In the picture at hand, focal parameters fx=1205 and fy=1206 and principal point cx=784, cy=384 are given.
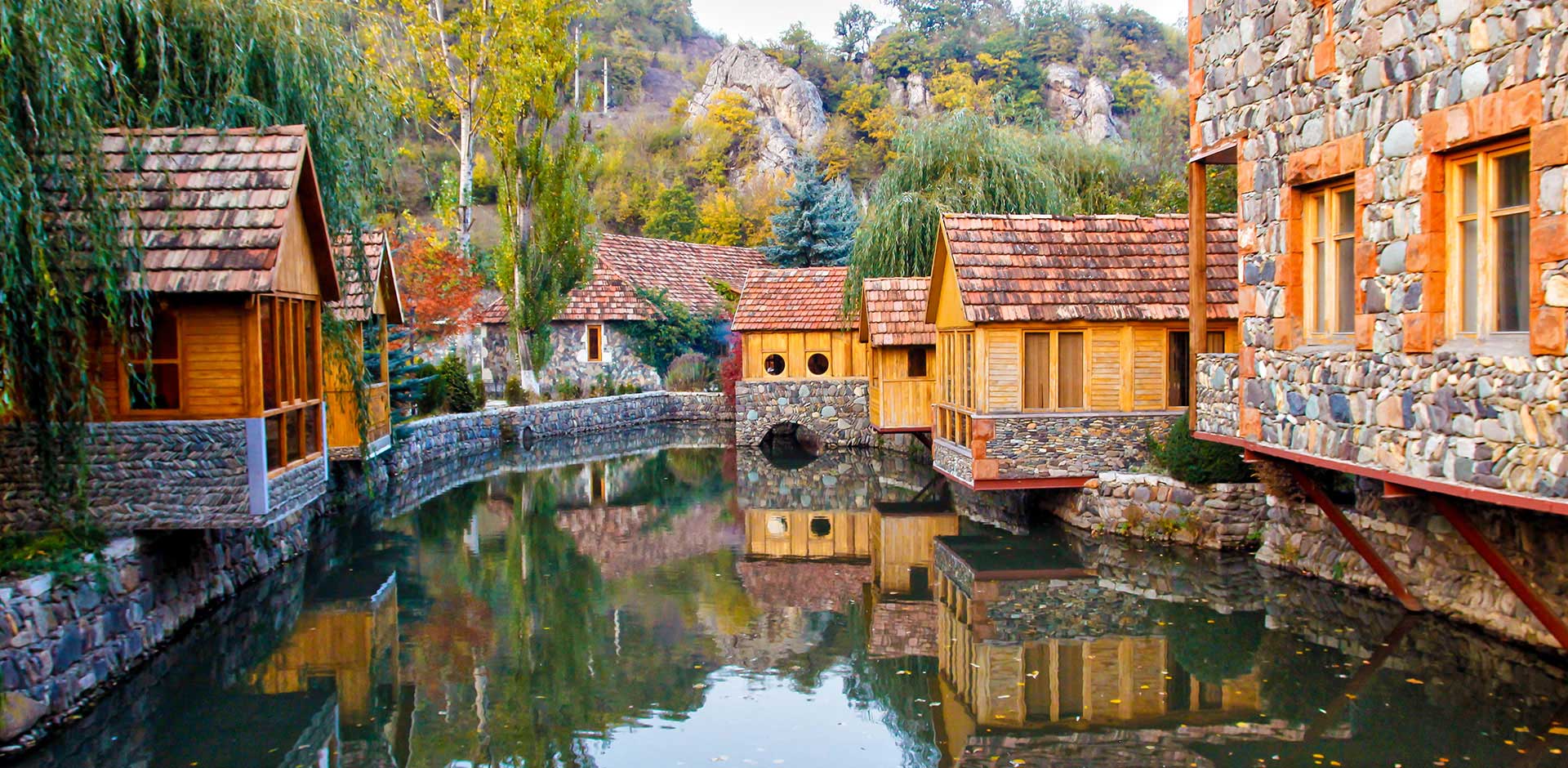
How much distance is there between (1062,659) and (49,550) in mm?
8732

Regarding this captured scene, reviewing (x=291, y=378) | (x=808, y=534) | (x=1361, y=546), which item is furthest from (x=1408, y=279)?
(x=808, y=534)

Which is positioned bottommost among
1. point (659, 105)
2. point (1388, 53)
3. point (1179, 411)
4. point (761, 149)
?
point (1179, 411)

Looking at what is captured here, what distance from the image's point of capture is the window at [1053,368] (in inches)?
685

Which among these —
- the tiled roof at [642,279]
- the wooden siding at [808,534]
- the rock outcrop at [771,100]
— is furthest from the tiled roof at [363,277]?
the rock outcrop at [771,100]

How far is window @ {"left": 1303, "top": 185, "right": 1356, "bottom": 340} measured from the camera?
10.8m

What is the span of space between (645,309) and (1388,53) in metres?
30.4

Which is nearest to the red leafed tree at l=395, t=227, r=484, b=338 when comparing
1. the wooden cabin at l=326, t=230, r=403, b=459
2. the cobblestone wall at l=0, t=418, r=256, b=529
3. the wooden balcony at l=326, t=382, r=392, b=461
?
the wooden cabin at l=326, t=230, r=403, b=459

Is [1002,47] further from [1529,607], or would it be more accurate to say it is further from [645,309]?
[1529,607]

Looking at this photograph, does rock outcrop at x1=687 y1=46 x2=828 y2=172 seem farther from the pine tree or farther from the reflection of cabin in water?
the reflection of cabin in water

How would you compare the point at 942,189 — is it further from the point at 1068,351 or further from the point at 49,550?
the point at 49,550

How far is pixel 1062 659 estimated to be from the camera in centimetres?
1113

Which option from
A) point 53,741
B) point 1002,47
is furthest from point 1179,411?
point 1002,47

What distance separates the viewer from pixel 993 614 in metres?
12.9

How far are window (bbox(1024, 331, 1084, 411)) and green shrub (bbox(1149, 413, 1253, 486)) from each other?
198 centimetres
